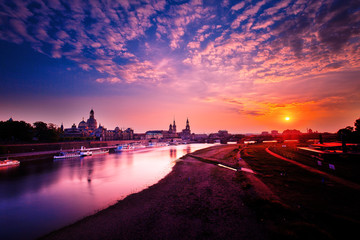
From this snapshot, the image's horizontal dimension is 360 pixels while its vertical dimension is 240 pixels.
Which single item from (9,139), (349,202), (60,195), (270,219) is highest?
(9,139)

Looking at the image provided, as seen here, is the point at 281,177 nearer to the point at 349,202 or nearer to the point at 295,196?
the point at 295,196

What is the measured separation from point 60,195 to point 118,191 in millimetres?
7775

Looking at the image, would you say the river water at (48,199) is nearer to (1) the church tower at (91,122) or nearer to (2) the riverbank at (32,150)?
(2) the riverbank at (32,150)

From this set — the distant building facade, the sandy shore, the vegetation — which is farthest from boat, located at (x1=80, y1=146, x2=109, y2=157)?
the distant building facade

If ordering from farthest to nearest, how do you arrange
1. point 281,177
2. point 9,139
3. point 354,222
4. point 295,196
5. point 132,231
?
1. point 9,139
2. point 281,177
3. point 295,196
4. point 132,231
5. point 354,222

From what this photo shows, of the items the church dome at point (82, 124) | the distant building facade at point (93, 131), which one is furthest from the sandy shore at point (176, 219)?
the church dome at point (82, 124)

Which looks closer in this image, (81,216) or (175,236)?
(175,236)

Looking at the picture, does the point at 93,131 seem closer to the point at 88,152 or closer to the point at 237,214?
the point at 88,152

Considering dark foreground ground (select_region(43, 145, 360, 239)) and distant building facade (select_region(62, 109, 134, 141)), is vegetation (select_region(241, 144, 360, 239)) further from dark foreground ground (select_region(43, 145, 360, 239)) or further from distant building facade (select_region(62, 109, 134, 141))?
distant building facade (select_region(62, 109, 134, 141))

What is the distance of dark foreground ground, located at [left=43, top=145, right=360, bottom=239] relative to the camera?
1093 centimetres

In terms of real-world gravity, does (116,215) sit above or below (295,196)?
below

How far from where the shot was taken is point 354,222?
34.2ft

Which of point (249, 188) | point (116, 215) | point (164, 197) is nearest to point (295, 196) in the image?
point (249, 188)

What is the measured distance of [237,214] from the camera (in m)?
14.0
